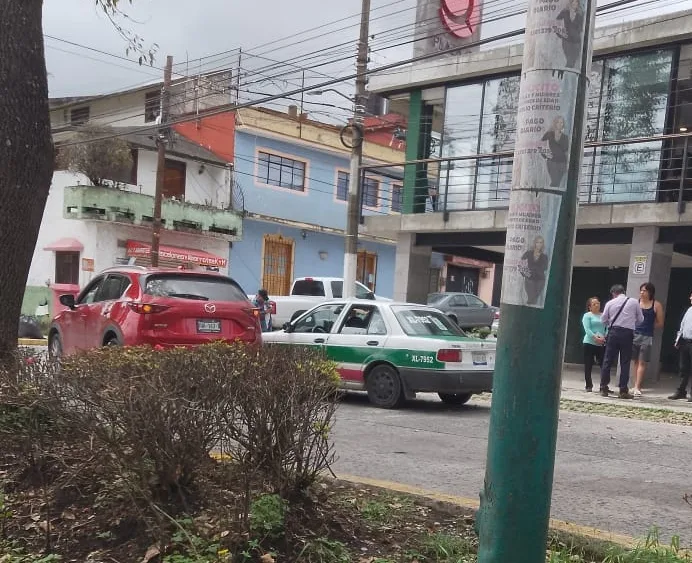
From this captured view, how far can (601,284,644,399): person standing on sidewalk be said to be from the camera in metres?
12.3

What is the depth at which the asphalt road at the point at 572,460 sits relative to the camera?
5141mm

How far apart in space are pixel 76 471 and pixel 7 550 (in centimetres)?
51

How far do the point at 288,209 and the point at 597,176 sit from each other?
18.9m

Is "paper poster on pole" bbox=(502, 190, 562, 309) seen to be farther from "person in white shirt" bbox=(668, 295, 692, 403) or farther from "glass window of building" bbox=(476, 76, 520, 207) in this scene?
"glass window of building" bbox=(476, 76, 520, 207)

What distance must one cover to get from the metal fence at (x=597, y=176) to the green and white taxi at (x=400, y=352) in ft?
14.4

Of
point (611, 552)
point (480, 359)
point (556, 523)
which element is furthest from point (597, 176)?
point (611, 552)

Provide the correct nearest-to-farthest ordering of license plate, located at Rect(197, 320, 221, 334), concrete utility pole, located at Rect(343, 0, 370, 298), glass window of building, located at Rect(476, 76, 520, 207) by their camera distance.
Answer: license plate, located at Rect(197, 320, 221, 334) → glass window of building, located at Rect(476, 76, 520, 207) → concrete utility pole, located at Rect(343, 0, 370, 298)

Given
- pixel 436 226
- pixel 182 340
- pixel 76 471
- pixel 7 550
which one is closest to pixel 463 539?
pixel 76 471

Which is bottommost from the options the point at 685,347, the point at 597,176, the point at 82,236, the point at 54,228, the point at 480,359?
the point at 480,359

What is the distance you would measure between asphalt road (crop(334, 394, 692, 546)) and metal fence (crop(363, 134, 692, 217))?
5388 mm

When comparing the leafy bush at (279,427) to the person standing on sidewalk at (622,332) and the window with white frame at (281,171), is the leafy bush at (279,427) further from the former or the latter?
the window with white frame at (281,171)

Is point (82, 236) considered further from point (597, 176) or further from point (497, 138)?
point (597, 176)

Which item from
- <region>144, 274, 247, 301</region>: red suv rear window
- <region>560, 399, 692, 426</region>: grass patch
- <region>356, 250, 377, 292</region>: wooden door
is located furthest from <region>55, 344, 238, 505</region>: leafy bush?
<region>356, 250, 377, 292</region>: wooden door

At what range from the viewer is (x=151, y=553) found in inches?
135
